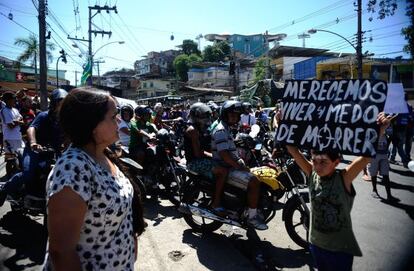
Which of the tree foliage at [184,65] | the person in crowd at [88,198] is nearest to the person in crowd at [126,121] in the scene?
the person in crowd at [88,198]

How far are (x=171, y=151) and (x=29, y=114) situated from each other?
455 centimetres

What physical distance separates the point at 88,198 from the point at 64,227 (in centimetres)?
16

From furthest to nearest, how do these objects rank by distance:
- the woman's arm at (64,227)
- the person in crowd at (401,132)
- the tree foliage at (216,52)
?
the tree foliage at (216,52) → the person in crowd at (401,132) → the woman's arm at (64,227)

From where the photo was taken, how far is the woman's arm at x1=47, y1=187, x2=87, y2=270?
4.61 feet

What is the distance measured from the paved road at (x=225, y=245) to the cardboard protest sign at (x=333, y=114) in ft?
6.04

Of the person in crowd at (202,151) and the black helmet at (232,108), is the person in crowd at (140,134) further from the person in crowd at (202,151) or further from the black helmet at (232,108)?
the black helmet at (232,108)

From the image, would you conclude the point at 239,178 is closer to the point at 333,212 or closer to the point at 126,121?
the point at 333,212

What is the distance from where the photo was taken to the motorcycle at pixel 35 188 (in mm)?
4434

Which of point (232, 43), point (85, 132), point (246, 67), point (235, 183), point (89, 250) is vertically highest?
point (232, 43)

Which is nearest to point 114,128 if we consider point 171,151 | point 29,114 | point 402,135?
point 171,151

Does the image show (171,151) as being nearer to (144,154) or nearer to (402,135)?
(144,154)

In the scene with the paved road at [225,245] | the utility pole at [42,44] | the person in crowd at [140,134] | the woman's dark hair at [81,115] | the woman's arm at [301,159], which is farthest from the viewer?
the utility pole at [42,44]

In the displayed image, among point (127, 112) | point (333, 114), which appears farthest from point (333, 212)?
point (127, 112)

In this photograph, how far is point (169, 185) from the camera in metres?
6.63
